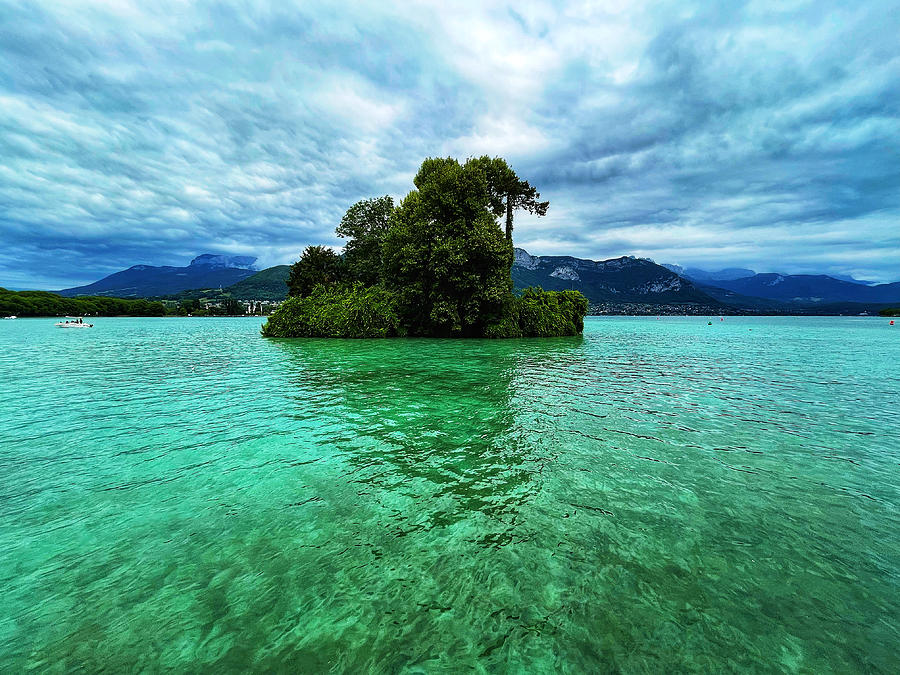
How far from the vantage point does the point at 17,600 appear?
12.5ft

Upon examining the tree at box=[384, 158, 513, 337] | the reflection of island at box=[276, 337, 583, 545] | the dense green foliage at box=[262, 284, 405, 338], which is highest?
the tree at box=[384, 158, 513, 337]

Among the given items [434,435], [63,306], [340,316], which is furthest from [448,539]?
[63,306]

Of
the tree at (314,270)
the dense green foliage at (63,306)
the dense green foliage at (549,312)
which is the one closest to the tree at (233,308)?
the dense green foliage at (63,306)

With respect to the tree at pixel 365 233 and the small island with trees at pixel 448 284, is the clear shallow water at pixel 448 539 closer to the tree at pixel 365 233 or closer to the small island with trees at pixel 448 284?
the small island with trees at pixel 448 284

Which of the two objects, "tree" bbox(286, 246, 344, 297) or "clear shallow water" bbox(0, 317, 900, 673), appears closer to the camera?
"clear shallow water" bbox(0, 317, 900, 673)

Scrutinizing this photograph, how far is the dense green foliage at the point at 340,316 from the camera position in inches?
1561

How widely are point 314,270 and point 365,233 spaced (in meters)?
9.97

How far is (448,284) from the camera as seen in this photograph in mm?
38312

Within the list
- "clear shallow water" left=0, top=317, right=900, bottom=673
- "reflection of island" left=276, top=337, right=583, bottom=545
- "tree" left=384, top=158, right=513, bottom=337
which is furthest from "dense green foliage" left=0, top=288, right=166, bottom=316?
"clear shallow water" left=0, top=317, right=900, bottom=673

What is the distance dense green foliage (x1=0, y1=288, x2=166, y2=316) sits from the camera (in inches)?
4742

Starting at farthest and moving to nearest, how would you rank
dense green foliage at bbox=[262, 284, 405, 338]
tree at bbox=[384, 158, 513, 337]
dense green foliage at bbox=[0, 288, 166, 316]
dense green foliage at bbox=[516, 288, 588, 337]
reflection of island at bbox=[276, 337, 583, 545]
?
1. dense green foliage at bbox=[0, 288, 166, 316]
2. dense green foliage at bbox=[516, 288, 588, 337]
3. dense green foliage at bbox=[262, 284, 405, 338]
4. tree at bbox=[384, 158, 513, 337]
5. reflection of island at bbox=[276, 337, 583, 545]

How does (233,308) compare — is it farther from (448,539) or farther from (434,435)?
(448,539)

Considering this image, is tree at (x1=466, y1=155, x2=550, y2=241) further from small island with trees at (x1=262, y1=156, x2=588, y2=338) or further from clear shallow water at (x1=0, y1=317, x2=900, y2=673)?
clear shallow water at (x1=0, y1=317, x2=900, y2=673)

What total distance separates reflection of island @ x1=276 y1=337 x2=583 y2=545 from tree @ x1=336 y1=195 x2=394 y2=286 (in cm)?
3620
